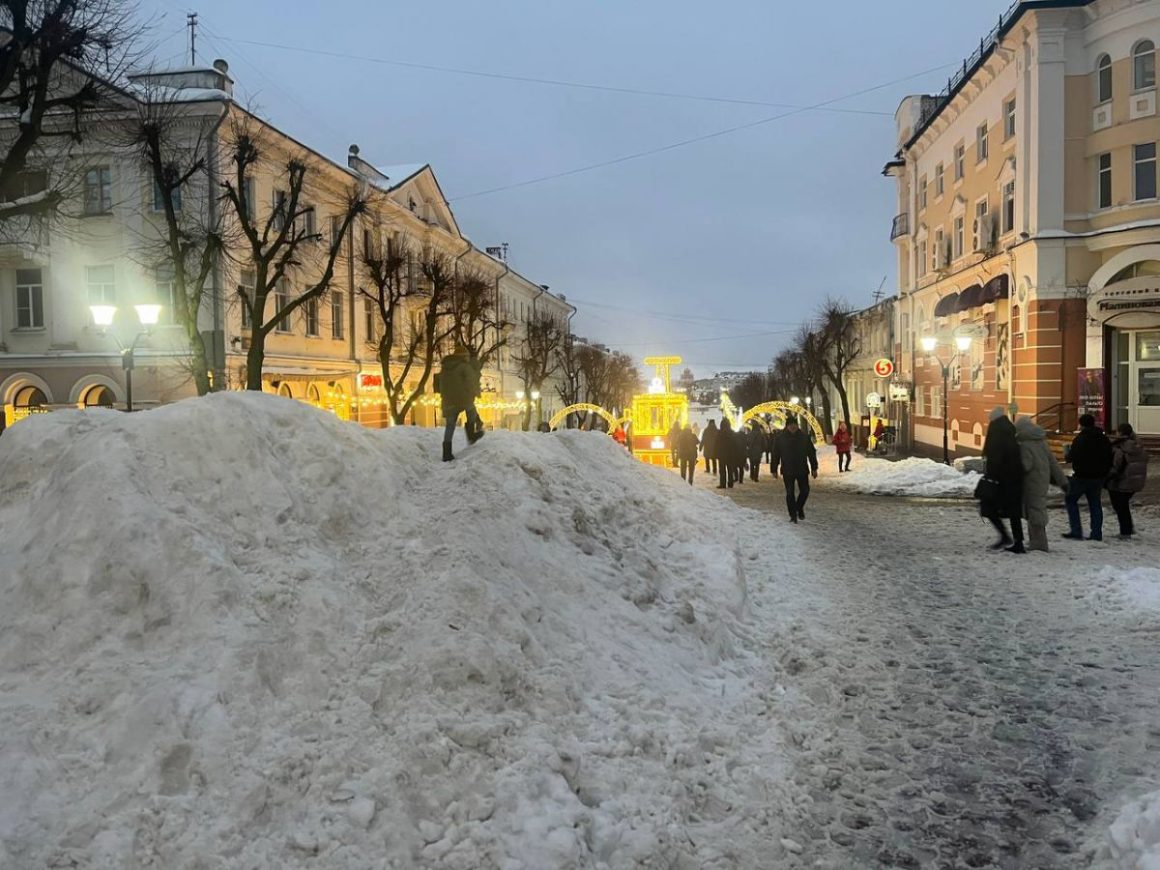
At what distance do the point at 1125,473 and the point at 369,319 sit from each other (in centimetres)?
2908

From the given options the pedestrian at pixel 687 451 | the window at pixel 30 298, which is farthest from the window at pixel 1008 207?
the window at pixel 30 298

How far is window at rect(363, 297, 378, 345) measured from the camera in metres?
34.5

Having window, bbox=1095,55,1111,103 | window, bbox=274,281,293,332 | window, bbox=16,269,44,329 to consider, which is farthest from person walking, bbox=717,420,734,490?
window, bbox=16,269,44,329

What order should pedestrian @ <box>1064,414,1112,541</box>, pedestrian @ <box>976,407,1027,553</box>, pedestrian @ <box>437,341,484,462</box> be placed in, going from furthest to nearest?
pedestrian @ <box>1064,414,1112,541</box>
pedestrian @ <box>976,407,1027,553</box>
pedestrian @ <box>437,341,484,462</box>

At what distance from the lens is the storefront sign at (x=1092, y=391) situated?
76.3ft

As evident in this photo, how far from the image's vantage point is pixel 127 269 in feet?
85.4

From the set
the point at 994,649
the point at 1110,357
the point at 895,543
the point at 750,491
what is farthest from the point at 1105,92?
the point at 994,649

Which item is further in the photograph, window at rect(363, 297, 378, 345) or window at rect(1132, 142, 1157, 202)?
window at rect(363, 297, 378, 345)

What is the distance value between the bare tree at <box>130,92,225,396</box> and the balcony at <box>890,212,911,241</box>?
32.0 meters

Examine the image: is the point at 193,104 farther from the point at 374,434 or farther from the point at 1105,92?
the point at 1105,92

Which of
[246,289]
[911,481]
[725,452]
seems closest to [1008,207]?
[911,481]

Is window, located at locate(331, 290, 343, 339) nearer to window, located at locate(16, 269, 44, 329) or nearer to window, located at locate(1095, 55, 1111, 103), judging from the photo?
window, located at locate(16, 269, 44, 329)

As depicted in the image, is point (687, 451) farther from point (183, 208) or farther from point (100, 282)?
point (100, 282)

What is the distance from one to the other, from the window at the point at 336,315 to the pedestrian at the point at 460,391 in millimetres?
23961
